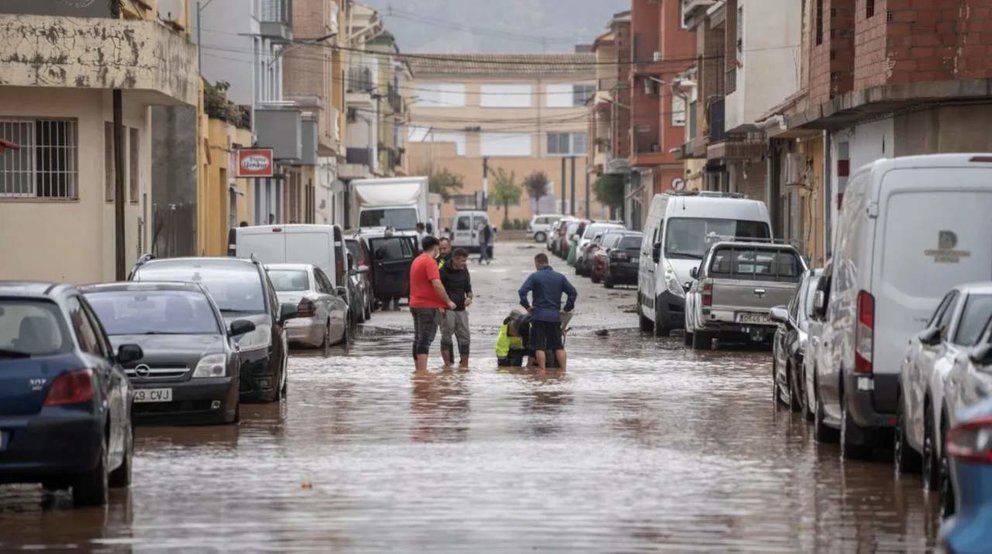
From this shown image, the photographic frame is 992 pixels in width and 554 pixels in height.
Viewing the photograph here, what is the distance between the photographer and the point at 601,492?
13836 millimetres

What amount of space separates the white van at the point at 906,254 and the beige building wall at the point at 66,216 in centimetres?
2313

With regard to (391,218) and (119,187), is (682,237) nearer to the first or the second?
(119,187)

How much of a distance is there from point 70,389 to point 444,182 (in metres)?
146

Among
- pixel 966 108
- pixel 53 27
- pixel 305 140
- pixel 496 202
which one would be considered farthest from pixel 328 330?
pixel 496 202

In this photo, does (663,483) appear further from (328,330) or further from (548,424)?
(328,330)

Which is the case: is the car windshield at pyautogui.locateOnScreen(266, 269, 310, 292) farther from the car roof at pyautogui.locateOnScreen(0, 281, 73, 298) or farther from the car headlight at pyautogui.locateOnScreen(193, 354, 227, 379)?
the car roof at pyautogui.locateOnScreen(0, 281, 73, 298)

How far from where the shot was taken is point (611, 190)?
11325cm

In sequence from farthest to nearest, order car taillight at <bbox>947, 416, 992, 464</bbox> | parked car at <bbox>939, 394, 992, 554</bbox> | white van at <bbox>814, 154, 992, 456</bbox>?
white van at <bbox>814, 154, 992, 456</bbox> → car taillight at <bbox>947, 416, 992, 464</bbox> → parked car at <bbox>939, 394, 992, 554</bbox>

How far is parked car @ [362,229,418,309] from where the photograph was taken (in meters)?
45.8

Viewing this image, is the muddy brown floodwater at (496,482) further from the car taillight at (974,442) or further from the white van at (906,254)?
the car taillight at (974,442)

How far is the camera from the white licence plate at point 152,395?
18.4 m

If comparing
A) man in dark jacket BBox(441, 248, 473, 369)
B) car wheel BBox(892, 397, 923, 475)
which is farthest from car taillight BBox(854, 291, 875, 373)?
man in dark jacket BBox(441, 248, 473, 369)

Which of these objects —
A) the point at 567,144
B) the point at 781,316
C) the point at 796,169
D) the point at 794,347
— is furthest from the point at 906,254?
the point at 567,144

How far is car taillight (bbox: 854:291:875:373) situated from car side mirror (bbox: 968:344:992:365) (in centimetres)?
352
